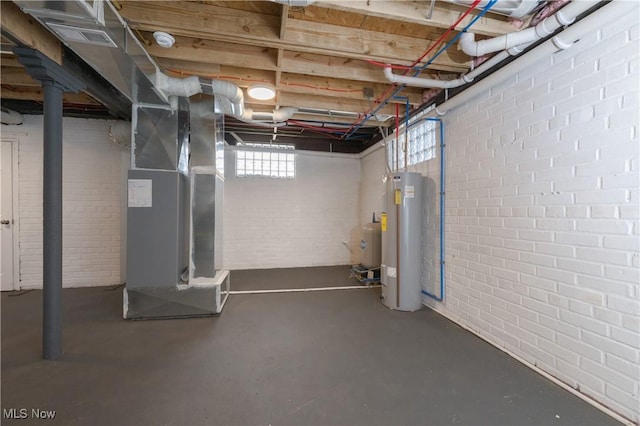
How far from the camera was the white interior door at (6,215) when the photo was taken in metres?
3.49

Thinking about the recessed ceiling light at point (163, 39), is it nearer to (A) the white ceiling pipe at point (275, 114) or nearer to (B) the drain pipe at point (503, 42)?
(A) the white ceiling pipe at point (275, 114)

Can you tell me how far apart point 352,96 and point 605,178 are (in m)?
2.32

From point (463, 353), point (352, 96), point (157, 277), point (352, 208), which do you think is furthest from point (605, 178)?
point (352, 208)

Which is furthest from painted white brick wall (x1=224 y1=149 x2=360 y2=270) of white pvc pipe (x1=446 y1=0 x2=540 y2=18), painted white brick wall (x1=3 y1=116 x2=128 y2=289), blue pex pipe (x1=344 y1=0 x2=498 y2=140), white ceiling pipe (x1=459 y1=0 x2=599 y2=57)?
white pvc pipe (x1=446 y1=0 x2=540 y2=18)

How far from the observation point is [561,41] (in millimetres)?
1599

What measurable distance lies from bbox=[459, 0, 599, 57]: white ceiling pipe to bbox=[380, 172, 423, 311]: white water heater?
127 cm

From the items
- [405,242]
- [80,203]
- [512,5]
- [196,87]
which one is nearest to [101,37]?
[196,87]

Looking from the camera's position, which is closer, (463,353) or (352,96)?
(463,353)

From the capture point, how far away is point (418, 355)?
203 cm

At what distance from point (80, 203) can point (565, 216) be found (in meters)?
5.48

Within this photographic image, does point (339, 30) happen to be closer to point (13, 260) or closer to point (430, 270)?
point (430, 270)

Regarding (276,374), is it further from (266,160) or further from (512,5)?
(266,160)

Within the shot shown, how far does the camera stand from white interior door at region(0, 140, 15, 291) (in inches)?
138

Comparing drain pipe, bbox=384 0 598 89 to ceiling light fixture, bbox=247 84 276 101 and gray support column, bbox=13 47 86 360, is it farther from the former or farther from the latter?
gray support column, bbox=13 47 86 360
